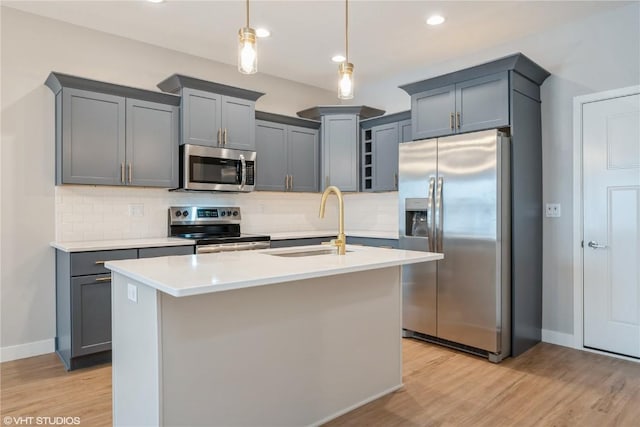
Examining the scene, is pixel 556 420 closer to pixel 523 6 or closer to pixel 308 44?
pixel 523 6

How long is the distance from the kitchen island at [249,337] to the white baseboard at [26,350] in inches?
72.1

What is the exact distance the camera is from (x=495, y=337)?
328 centimetres

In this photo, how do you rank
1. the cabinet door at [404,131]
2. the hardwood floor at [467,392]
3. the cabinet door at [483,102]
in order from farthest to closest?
1. the cabinet door at [404,131]
2. the cabinet door at [483,102]
3. the hardwood floor at [467,392]

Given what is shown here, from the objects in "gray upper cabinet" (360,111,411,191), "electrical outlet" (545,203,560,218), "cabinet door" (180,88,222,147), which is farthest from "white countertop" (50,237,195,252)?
"electrical outlet" (545,203,560,218)

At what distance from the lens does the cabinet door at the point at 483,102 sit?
3369mm

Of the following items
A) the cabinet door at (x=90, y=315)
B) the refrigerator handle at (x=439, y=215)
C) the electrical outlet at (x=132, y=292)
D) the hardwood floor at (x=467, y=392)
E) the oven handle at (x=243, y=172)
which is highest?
the oven handle at (x=243, y=172)

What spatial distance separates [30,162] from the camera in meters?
3.40

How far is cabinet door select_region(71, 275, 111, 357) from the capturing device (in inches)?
122

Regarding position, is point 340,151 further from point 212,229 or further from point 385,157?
point 212,229

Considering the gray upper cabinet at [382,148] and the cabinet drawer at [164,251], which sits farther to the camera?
the gray upper cabinet at [382,148]

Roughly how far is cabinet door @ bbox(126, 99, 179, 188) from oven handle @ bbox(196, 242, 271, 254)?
688 mm

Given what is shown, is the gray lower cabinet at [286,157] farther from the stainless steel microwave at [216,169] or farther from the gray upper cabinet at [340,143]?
the stainless steel microwave at [216,169]

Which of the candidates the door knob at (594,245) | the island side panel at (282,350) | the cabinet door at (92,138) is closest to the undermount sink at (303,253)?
the island side panel at (282,350)

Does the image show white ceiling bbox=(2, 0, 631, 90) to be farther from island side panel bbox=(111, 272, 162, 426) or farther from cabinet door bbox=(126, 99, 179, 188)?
island side panel bbox=(111, 272, 162, 426)
